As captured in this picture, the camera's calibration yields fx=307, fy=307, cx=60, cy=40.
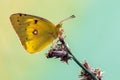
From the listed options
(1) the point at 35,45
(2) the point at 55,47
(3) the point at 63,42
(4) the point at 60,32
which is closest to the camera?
(3) the point at 63,42

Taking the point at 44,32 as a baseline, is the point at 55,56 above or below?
below

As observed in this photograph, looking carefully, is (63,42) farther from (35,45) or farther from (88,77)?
(35,45)

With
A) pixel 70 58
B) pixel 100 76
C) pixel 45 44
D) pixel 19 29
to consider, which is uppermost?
pixel 19 29

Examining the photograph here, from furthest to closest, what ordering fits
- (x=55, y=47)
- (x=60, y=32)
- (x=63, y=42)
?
1. (x=60, y=32)
2. (x=55, y=47)
3. (x=63, y=42)

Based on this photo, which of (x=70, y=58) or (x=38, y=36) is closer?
(x=70, y=58)

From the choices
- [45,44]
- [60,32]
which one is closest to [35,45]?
[45,44]
